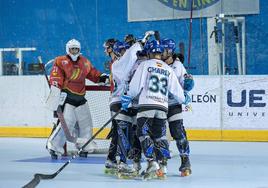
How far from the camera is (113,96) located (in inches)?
237

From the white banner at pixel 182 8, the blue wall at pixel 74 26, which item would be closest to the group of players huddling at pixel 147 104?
the white banner at pixel 182 8

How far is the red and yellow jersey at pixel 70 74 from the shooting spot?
287 inches

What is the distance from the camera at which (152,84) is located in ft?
17.9

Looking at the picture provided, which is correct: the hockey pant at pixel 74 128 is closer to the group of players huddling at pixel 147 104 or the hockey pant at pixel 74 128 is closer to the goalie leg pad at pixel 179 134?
the group of players huddling at pixel 147 104

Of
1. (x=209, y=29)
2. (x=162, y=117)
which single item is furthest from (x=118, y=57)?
(x=209, y=29)

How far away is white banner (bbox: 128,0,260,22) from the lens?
11.5 meters

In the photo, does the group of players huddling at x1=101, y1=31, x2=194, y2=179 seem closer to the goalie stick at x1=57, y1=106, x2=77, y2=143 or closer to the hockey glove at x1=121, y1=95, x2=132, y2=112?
the hockey glove at x1=121, y1=95, x2=132, y2=112

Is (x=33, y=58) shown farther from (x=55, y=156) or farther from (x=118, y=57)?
(x=118, y=57)

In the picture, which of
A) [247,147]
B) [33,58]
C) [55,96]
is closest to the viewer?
[55,96]

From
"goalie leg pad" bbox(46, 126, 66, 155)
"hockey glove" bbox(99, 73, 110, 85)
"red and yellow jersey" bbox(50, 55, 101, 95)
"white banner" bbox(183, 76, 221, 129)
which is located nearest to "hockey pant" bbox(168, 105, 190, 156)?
"hockey glove" bbox(99, 73, 110, 85)

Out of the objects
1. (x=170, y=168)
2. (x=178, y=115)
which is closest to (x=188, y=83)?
(x=178, y=115)

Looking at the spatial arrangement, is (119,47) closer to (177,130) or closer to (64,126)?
(177,130)

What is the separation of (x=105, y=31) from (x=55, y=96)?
5451 millimetres

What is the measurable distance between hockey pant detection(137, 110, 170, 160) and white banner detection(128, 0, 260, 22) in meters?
6.26
